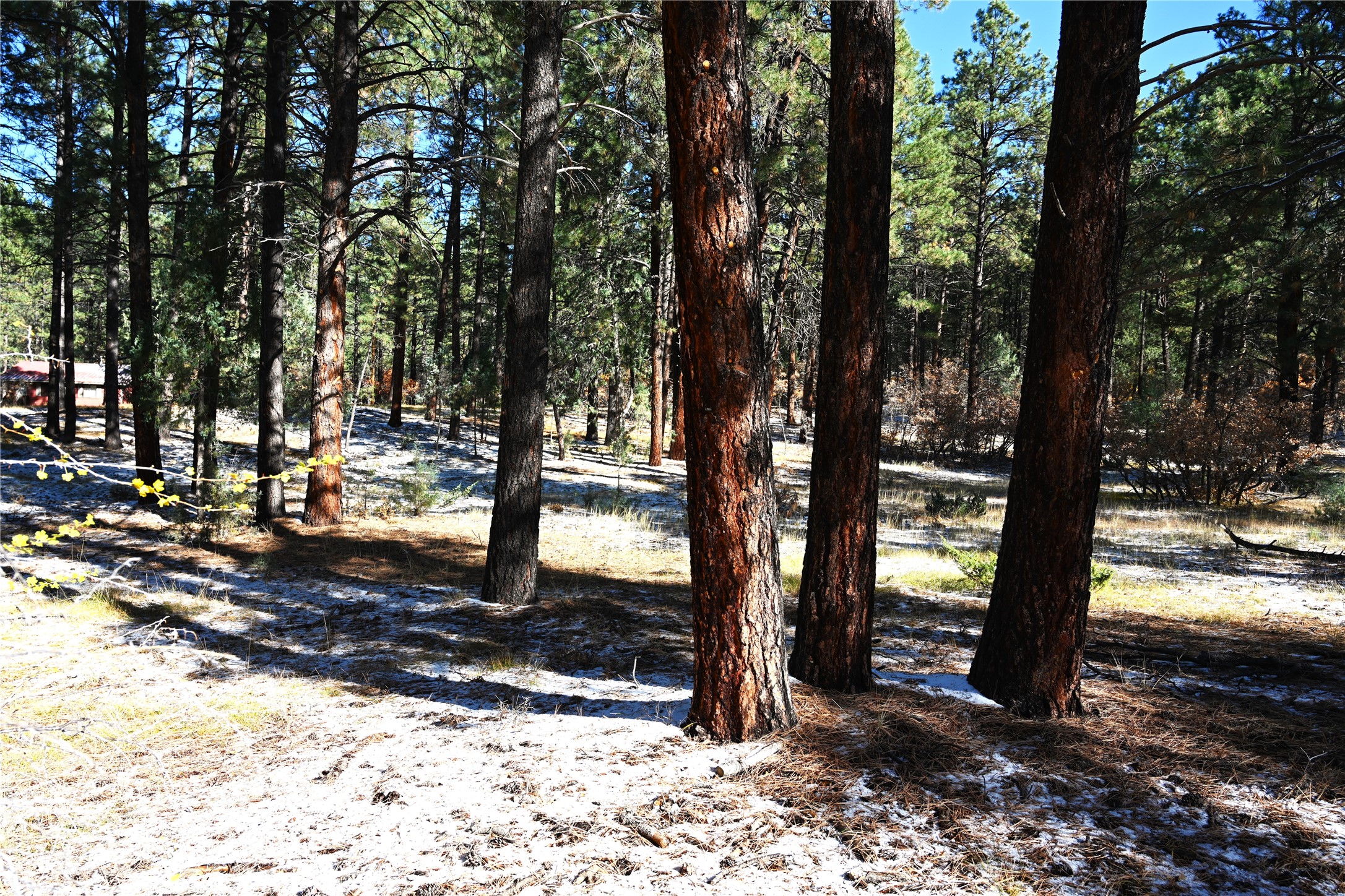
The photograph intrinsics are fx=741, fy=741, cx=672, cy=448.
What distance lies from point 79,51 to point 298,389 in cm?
756

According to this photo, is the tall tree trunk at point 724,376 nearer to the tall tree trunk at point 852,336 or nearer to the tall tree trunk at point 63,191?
the tall tree trunk at point 852,336

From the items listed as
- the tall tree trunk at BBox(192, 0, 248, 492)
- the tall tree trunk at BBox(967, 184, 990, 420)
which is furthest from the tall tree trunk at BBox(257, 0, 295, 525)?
the tall tree trunk at BBox(967, 184, 990, 420)

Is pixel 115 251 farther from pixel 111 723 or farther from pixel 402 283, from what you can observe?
pixel 111 723

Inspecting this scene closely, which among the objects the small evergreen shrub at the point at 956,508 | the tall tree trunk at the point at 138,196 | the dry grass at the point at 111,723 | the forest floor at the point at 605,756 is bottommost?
the dry grass at the point at 111,723

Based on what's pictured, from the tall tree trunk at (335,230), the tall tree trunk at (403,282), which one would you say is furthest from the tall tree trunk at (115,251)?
the tall tree trunk at (403,282)

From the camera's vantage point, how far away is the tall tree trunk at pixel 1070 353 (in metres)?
3.63

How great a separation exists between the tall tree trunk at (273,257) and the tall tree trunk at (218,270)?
436 mm

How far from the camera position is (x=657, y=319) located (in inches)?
632

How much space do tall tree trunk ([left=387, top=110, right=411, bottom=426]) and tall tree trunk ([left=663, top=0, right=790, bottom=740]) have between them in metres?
7.08

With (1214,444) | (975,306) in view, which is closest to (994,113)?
(975,306)

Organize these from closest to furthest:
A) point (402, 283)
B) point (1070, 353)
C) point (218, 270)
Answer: point (1070, 353) < point (218, 270) < point (402, 283)

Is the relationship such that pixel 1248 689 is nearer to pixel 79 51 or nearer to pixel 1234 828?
pixel 1234 828

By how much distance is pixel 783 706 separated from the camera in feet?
11.7

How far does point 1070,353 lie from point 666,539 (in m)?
7.90
